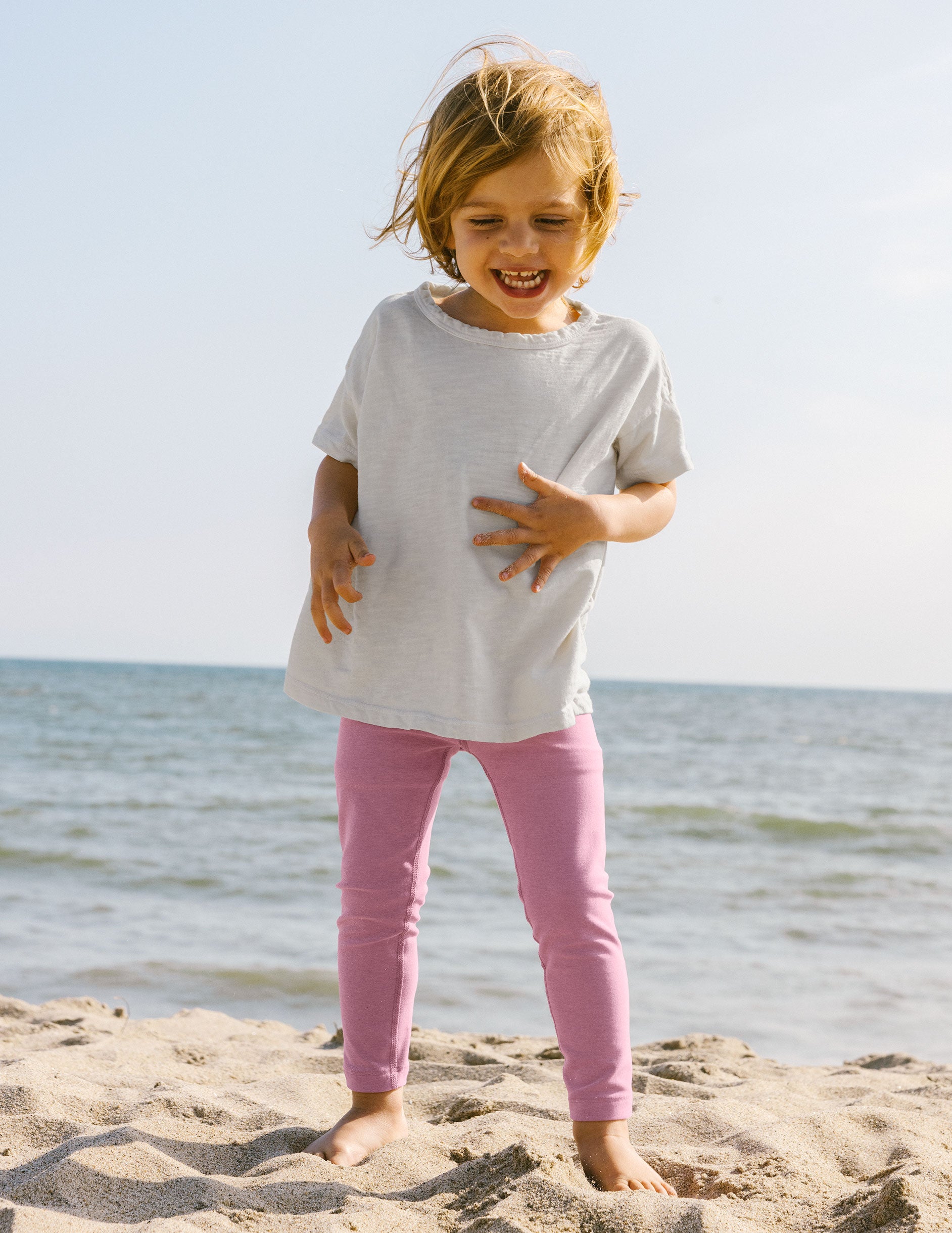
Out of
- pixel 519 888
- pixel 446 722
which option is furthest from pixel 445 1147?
pixel 446 722

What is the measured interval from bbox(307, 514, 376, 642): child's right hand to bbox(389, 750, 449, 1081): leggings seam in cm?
30

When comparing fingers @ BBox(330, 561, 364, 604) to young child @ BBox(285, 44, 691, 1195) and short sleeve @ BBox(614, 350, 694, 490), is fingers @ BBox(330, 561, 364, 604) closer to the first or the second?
young child @ BBox(285, 44, 691, 1195)

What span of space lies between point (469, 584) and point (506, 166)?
62 cm

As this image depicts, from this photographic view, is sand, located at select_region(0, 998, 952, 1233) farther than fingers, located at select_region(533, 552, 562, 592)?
No

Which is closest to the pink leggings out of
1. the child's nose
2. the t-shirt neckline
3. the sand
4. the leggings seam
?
the leggings seam

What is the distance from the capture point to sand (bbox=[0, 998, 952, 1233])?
1365mm

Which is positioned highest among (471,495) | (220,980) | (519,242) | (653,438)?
(519,242)

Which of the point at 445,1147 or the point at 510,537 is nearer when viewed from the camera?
the point at 510,537

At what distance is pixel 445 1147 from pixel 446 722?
70 cm

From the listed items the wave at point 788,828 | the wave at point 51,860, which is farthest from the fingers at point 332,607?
the wave at point 788,828

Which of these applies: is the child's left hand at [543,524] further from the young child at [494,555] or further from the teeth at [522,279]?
the teeth at [522,279]

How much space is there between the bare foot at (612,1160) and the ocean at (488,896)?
178 centimetres

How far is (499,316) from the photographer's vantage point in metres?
1.74

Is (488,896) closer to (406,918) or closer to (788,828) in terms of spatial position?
(406,918)
